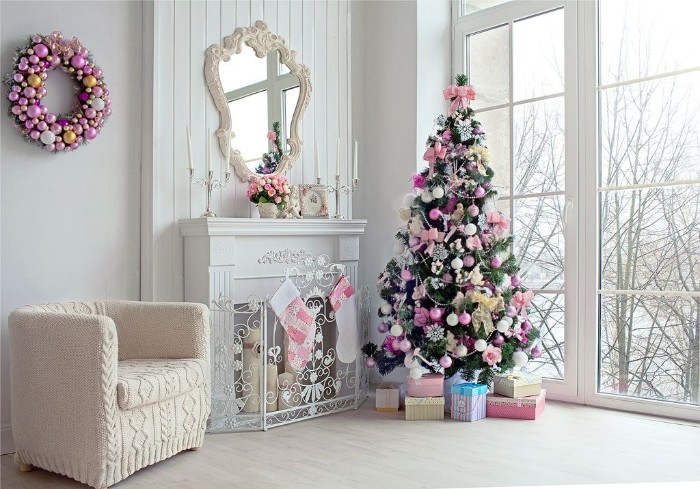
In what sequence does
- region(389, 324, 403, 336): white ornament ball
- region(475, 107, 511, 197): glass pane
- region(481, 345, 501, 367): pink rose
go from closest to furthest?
region(481, 345, 501, 367): pink rose < region(389, 324, 403, 336): white ornament ball < region(475, 107, 511, 197): glass pane

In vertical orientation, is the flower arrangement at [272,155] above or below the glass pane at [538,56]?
below

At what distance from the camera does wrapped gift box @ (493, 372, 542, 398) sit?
3564 mm

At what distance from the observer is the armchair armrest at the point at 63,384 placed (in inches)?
98.4

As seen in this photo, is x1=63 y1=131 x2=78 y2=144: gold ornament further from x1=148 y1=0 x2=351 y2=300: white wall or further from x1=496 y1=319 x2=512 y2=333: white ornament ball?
x1=496 y1=319 x2=512 y2=333: white ornament ball

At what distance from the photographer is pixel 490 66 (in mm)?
4320

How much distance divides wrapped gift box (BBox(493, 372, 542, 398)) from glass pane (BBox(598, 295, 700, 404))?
44 centimetres

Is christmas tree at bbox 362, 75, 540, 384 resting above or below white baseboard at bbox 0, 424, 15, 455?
above

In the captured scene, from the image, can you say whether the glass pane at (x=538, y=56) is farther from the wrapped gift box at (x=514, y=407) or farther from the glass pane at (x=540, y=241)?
the wrapped gift box at (x=514, y=407)

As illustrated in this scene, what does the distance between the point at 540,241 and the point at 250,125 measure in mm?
1802

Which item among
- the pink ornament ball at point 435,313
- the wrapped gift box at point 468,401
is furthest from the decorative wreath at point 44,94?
the wrapped gift box at point 468,401

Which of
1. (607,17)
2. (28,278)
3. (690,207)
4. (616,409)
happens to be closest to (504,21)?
(607,17)

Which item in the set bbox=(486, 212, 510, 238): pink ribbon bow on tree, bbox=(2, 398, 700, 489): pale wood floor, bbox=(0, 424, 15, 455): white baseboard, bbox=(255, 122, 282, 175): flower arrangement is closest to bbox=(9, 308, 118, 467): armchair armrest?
bbox=(2, 398, 700, 489): pale wood floor

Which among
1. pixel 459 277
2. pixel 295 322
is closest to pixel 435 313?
pixel 459 277

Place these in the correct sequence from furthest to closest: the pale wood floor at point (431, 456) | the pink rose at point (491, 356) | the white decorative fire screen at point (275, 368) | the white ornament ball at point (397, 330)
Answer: the white ornament ball at point (397, 330) < the pink rose at point (491, 356) < the white decorative fire screen at point (275, 368) < the pale wood floor at point (431, 456)
